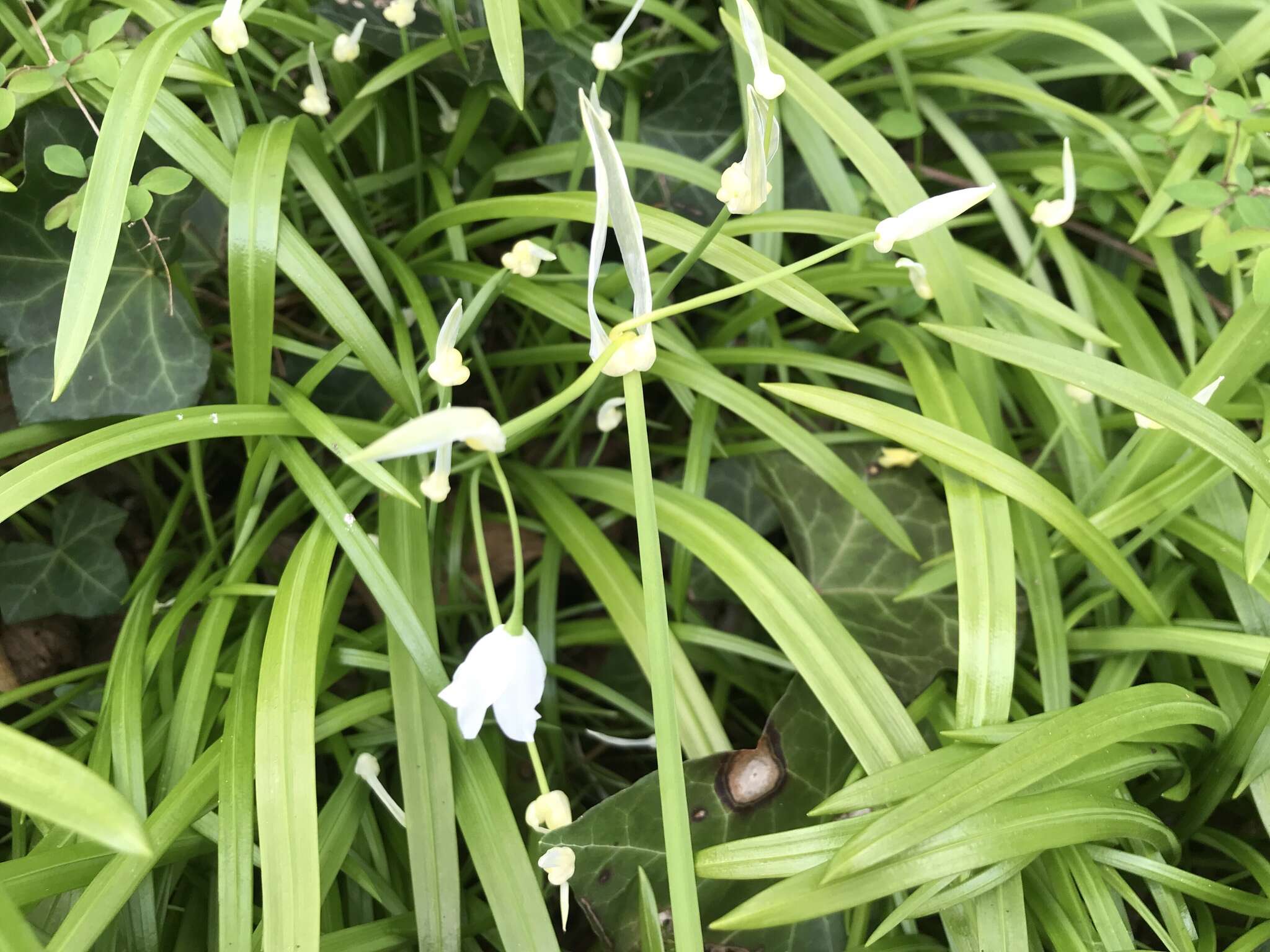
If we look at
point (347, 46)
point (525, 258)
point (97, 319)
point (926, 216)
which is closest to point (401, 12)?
point (347, 46)

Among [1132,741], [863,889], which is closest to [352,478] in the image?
[863,889]

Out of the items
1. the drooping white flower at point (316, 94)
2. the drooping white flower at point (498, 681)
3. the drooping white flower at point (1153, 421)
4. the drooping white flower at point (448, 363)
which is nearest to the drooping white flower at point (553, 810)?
the drooping white flower at point (498, 681)

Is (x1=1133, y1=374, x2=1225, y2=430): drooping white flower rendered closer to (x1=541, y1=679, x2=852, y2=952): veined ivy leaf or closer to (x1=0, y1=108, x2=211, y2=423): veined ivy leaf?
(x1=541, y1=679, x2=852, y2=952): veined ivy leaf

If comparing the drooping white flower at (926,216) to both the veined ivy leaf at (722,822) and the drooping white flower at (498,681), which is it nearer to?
the drooping white flower at (498,681)

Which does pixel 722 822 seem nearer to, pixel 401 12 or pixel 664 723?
pixel 664 723

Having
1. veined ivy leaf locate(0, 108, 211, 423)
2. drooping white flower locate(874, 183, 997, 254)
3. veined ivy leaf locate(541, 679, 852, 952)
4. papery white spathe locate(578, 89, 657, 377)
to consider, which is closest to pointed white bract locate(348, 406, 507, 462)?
papery white spathe locate(578, 89, 657, 377)

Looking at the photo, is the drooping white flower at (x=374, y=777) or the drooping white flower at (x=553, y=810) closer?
the drooping white flower at (x=553, y=810)
